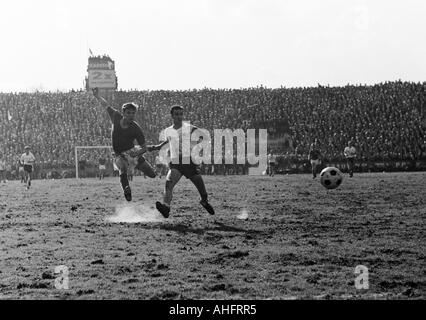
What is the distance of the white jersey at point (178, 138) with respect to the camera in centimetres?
1217

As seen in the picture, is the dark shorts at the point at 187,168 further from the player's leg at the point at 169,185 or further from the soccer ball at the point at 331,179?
the soccer ball at the point at 331,179

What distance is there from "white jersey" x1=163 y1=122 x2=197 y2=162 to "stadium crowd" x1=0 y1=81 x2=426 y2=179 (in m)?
32.9

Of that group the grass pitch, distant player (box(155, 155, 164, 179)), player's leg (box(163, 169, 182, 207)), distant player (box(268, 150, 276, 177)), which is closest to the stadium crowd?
distant player (box(268, 150, 276, 177))

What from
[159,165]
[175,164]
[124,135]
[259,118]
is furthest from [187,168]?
[259,118]

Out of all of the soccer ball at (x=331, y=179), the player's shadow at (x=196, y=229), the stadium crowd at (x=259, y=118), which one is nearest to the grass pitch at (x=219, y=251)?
the player's shadow at (x=196, y=229)

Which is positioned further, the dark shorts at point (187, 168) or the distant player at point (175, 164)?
the dark shorts at point (187, 168)

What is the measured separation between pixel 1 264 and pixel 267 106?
148ft

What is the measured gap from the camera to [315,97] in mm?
53844

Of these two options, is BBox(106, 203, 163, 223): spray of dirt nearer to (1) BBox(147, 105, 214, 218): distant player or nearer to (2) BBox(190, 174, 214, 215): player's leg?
(1) BBox(147, 105, 214, 218): distant player

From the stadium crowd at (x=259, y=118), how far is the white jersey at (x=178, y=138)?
108 ft

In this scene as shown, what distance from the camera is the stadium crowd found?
1820 inches
